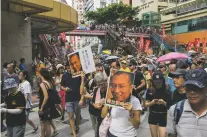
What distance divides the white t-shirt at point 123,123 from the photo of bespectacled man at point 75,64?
81.0 inches

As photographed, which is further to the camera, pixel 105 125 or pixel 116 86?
pixel 105 125

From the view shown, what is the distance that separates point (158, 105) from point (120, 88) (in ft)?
5.11

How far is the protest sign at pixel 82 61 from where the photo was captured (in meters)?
5.82

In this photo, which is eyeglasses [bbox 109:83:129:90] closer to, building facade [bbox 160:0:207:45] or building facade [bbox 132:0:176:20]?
building facade [bbox 160:0:207:45]

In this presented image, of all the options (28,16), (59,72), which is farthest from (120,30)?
(59,72)

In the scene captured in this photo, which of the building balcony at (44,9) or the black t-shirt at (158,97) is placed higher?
the building balcony at (44,9)

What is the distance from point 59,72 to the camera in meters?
9.00

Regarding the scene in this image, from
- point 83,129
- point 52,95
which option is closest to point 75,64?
point 52,95

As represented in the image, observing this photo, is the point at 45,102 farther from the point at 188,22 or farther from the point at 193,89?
the point at 188,22

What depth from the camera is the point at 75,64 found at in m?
5.98

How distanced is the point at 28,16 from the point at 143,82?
29.6ft

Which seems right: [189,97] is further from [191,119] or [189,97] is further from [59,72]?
[59,72]

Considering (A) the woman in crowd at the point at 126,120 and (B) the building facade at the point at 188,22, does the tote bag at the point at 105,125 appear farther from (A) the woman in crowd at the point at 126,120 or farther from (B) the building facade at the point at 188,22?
→ (B) the building facade at the point at 188,22

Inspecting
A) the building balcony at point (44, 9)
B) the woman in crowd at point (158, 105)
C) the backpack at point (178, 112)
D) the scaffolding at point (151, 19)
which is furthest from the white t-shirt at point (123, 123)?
the scaffolding at point (151, 19)
